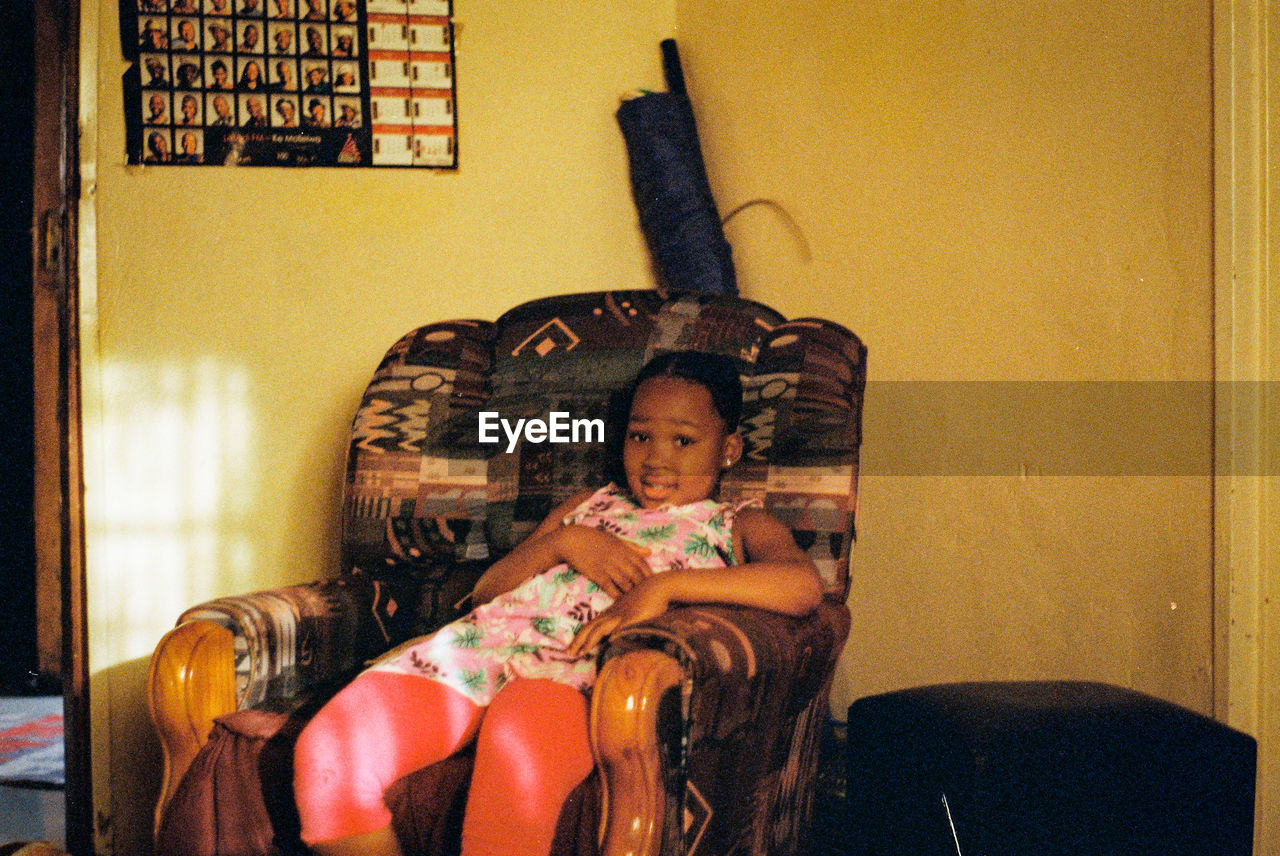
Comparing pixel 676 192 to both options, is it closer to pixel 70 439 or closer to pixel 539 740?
pixel 70 439

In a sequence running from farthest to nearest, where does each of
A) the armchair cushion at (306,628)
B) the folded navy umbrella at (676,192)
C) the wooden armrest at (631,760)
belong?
the folded navy umbrella at (676,192) → the armchair cushion at (306,628) → the wooden armrest at (631,760)

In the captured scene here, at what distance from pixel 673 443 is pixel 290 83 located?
1.27m

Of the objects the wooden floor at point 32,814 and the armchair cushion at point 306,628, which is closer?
the armchair cushion at point 306,628

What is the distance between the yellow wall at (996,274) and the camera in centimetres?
153

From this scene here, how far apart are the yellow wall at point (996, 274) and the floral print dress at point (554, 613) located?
2.12 ft

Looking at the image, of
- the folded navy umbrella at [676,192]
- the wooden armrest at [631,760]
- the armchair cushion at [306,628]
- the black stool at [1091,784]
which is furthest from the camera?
the folded navy umbrella at [676,192]

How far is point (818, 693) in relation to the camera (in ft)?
4.22

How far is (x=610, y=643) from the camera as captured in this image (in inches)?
40.9

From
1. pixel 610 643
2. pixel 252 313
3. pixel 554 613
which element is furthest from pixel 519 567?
pixel 252 313

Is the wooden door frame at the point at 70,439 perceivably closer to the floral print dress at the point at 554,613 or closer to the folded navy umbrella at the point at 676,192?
the floral print dress at the point at 554,613

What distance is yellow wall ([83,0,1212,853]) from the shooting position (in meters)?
1.57

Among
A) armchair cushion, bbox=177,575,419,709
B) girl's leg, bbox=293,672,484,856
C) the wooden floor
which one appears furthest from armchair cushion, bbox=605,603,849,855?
the wooden floor

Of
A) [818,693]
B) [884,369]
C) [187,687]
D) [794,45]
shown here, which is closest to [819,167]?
[794,45]

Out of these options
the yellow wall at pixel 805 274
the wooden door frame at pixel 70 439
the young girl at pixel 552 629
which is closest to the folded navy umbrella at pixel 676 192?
the yellow wall at pixel 805 274
